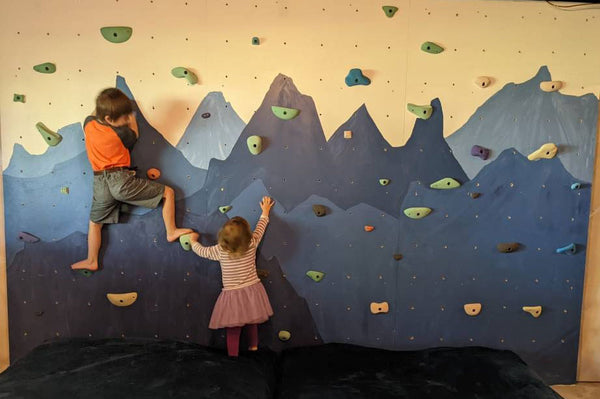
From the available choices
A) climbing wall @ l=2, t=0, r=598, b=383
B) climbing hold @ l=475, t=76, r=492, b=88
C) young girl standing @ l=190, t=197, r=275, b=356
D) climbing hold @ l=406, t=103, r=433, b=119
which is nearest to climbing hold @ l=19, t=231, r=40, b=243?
climbing wall @ l=2, t=0, r=598, b=383

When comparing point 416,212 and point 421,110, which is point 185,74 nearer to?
point 421,110

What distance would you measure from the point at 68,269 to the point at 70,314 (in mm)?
253

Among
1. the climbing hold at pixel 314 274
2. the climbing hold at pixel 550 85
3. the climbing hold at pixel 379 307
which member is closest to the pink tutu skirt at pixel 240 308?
the climbing hold at pixel 314 274

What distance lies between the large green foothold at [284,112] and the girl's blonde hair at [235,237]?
1.93 ft

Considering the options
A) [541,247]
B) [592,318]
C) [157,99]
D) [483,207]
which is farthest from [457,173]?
[157,99]

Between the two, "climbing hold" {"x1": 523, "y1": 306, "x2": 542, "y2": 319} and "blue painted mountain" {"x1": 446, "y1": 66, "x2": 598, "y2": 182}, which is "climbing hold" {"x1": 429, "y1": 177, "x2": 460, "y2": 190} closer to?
"blue painted mountain" {"x1": 446, "y1": 66, "x2": 598, "y2": 182}

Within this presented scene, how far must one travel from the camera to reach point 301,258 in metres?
2.61

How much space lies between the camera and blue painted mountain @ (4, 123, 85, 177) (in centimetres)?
251

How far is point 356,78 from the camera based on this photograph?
249cm

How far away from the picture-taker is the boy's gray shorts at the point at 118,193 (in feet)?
7.90

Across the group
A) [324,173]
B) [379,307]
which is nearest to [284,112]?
[324,173]

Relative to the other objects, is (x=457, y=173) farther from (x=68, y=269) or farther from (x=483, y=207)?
(x=68, y=269)

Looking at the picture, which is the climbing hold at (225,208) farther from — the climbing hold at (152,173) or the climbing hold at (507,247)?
the climbing hold at (507,247)

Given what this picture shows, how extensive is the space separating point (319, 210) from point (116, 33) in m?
1.39
